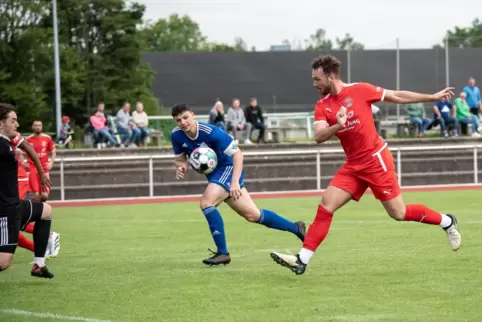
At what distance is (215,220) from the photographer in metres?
11.8

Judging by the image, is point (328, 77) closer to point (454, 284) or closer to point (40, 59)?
point (454, 284)

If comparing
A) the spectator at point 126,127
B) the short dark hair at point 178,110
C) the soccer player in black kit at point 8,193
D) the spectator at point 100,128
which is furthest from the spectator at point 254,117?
the soccer player in black kit at point 8,193

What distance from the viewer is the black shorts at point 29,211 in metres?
10.5

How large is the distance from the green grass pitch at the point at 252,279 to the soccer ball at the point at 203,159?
104 cm

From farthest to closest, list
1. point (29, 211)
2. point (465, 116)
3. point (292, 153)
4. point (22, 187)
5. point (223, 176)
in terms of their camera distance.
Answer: point (465, 116), point (292, 153), point (22, 187), point (223, 176), point (29, 211)

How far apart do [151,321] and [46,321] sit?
80 cm

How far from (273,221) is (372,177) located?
209cm

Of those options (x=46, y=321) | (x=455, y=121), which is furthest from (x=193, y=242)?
(x=455, y=121)

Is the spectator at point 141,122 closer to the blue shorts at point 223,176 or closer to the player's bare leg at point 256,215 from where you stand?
the player's bare leg at point 256,215

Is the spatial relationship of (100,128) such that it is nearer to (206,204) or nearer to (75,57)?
(75,57)

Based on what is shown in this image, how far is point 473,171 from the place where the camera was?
2922 cm

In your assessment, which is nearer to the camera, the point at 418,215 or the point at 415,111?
the point at 418,215

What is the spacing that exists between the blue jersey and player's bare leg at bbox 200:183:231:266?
97 mm

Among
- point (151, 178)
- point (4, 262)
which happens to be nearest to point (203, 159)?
point (4, 262)
